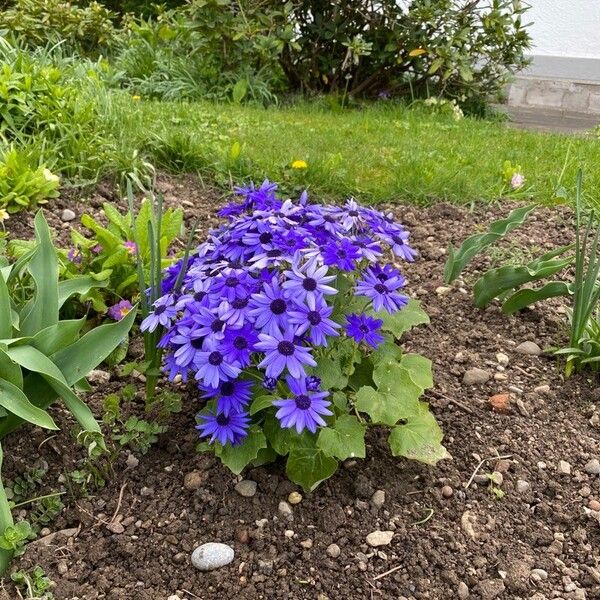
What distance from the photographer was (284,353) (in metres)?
1.62

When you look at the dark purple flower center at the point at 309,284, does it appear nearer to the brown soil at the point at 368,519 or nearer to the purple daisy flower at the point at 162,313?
the purple daisy flower at the point at 162,313

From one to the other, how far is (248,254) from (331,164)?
6.05 feet

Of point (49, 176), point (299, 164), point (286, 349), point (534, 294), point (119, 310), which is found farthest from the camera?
point (299, 164)

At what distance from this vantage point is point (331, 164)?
3.66 metres

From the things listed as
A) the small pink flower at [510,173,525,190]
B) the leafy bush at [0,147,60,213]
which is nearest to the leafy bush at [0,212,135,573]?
the leafy bush at [0,147,60,213]

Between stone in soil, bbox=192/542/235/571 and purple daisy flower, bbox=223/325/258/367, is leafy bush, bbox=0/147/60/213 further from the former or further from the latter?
stone in soil, bbox=192/542/235/571

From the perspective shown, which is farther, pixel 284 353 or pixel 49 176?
pixel 49 176

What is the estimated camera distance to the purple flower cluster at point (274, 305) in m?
1.65

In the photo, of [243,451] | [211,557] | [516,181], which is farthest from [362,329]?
[516,181]

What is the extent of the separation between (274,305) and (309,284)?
0.09 m

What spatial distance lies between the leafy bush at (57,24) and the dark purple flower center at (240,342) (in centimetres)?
577

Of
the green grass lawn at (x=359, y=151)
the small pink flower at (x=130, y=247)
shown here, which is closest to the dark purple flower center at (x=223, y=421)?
the small pink flower at (x=130, y=247)

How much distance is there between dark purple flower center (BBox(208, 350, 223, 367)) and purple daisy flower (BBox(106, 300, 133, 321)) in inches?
32.7

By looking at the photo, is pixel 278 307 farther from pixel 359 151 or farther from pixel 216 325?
pixel 359 151
